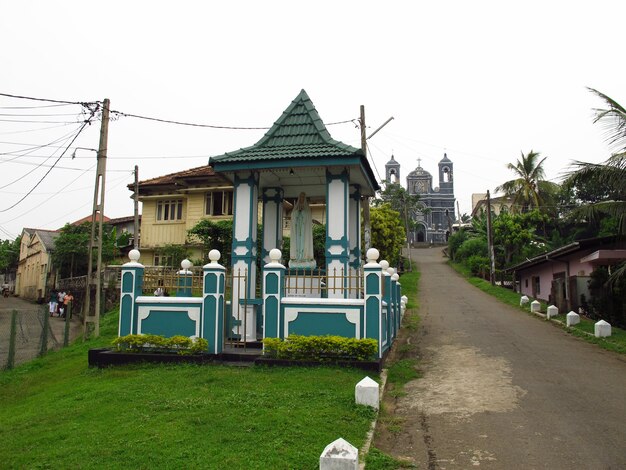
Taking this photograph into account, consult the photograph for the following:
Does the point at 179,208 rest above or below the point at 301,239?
above

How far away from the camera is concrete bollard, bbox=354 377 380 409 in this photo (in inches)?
265

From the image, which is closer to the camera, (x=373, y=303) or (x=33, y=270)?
(x=373, y=303)

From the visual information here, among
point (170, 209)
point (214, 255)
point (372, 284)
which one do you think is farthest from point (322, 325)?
point (170, 209)

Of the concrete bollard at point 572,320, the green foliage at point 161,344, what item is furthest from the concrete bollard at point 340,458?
the concrete bollard at point 572,320

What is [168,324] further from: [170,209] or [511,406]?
[170,209]

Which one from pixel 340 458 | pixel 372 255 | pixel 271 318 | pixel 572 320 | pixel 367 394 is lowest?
pixel 340 458

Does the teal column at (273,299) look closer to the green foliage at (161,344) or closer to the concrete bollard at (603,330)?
the green foliage at (161,344)

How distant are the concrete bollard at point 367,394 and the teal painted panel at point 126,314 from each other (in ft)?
16.6

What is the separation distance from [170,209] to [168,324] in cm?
1988

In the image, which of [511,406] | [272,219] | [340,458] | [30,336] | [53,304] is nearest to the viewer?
[340,458]

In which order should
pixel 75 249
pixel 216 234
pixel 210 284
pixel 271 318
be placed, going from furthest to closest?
pixel 75 249 → pixel 216 234 → pixel 210 284 → pixel 271 318

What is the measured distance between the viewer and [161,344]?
9469 millimetres

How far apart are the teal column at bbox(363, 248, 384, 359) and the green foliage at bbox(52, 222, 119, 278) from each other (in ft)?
76.1

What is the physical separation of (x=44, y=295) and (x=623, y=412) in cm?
3662
